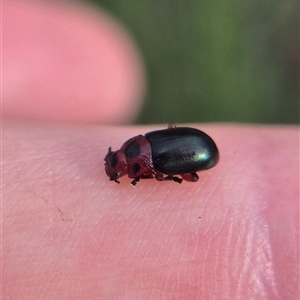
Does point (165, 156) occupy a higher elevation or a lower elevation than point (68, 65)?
lower

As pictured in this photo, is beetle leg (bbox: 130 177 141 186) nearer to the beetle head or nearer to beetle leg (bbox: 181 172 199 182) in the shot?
the beetle head

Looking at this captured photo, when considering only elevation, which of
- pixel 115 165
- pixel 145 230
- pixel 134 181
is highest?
pixel 115 165

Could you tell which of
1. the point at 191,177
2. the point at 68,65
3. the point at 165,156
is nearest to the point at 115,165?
the point at 165,156

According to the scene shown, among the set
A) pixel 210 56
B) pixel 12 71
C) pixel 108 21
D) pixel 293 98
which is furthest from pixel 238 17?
pixel 12 71

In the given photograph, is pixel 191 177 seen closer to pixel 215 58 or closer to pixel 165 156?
pixel 165 156

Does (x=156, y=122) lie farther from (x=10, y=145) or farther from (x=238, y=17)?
(x=10, y=145)

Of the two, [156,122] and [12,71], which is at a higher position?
[12,71]
